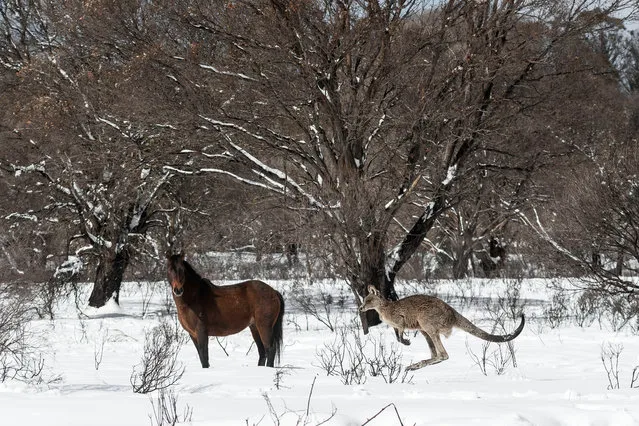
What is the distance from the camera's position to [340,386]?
8.28m

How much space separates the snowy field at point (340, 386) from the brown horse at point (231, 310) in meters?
0.45

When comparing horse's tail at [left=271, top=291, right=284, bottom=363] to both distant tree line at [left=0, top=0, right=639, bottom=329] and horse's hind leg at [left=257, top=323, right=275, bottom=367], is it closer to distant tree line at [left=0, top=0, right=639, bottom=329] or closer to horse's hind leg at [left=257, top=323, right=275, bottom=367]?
horse's hind leg at [left=257, top=323, right=275, bottom=367]

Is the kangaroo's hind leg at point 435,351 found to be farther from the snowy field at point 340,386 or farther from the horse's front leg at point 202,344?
the horse's front leg at point 202,344

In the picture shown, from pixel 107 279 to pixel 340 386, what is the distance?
15.1m

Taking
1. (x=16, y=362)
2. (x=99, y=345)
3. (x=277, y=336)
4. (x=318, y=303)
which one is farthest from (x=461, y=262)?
(x=16, y=362)

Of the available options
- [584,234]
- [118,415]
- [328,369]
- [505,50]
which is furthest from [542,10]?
[118,415]

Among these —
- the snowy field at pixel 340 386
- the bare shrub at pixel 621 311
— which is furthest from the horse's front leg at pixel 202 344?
the bare shrub at pixel 621 311

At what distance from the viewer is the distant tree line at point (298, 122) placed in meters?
18.1

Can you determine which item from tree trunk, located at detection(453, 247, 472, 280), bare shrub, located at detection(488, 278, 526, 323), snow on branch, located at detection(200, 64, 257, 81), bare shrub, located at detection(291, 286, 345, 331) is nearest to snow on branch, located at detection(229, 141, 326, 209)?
snow on branch, located at detection(200, 64, 257, 81)

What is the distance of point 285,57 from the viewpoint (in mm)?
18172

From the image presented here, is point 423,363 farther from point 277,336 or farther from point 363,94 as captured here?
point 363,94

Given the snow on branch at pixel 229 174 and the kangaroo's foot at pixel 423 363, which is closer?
the kangaroo's foot at pixel 423 363

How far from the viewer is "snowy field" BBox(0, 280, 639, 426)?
5.94 metres

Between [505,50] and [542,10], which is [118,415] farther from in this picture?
[542,10]
